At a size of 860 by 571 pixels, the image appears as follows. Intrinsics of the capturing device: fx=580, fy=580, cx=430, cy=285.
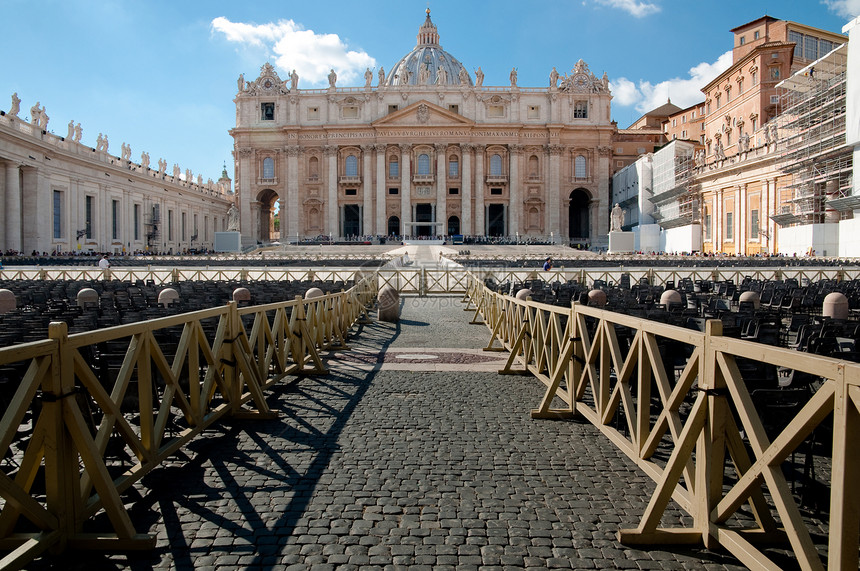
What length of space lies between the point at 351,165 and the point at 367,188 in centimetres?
429

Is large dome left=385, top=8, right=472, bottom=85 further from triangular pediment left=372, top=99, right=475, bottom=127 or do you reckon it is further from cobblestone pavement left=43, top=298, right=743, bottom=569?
cobblestone pavement left=43, top=298, right=743, bottom=569

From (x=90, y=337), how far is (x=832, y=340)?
768cm

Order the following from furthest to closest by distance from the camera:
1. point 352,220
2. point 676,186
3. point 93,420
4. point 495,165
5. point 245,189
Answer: point 352,220
point 495,165
point 245,189
point 676,186
point 93,420

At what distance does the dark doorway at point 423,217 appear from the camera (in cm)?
7750

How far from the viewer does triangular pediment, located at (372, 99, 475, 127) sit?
7306 centimetres

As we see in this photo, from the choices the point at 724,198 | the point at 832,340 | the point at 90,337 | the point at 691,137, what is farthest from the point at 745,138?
the point at 90,337

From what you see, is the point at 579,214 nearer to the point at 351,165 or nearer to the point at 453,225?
the point at 453,225

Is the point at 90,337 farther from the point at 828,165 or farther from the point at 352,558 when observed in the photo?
the point at 828,165

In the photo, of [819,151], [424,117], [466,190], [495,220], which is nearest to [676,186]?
[819,151]

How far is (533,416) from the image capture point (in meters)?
6.66

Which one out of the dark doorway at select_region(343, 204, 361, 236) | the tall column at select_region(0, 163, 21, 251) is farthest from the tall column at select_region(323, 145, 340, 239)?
the tall column at select_region(0, 163, 21, 251)

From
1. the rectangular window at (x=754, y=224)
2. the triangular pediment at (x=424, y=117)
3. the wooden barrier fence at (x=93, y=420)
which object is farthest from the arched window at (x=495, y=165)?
the wooden barrier fence at (x=93, y=420)

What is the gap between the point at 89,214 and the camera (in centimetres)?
4909

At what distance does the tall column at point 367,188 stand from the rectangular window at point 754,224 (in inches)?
1767
